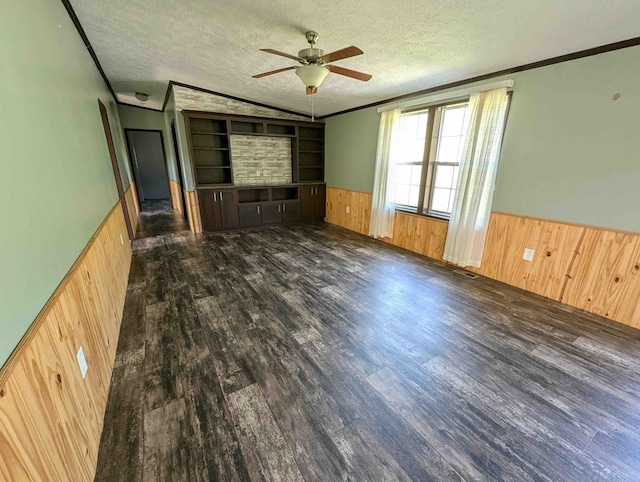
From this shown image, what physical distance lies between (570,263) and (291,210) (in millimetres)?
4593

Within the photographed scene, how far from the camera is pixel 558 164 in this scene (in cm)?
257

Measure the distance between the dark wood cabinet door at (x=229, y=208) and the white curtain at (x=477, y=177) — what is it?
388 cm

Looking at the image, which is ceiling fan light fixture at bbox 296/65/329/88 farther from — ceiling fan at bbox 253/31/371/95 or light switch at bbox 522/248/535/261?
light switch at bbox 522/248/535/261

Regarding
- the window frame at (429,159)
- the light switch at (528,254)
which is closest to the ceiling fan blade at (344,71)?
the window frame at (429,159)

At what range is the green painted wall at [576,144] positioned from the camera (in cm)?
218

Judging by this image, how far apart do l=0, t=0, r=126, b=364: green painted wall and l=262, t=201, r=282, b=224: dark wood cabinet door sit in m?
3.38

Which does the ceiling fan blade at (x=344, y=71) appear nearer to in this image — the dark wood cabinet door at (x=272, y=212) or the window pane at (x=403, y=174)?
the window pane at (x=403, y=174)

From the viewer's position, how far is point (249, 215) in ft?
17.8

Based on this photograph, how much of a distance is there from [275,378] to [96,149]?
117 inches

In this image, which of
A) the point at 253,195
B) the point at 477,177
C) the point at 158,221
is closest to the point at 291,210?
the point at 253,195

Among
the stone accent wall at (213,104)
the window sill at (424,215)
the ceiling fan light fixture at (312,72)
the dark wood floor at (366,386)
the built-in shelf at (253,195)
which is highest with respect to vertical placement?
the stone accent wall at (213,104)

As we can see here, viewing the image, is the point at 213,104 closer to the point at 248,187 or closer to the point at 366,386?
the point at 248,187

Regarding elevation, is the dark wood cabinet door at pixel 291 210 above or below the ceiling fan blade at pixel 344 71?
below

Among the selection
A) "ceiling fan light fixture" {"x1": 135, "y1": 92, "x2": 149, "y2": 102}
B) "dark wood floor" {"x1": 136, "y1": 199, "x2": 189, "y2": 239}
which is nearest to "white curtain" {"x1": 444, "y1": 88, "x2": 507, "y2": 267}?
"dark wood floor" {"x1": 136, "y1": 199, "x2": 189, "y2": 239}
